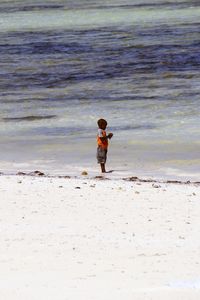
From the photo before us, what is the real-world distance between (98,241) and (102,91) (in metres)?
16.0

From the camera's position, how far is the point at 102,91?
24.8 m

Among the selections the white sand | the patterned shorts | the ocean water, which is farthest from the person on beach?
the white sand

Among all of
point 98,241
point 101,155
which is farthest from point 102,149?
point 98,241

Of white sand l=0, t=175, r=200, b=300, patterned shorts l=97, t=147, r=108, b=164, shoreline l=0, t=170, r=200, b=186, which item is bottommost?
white sand l=0, t=175, r=200, b=300

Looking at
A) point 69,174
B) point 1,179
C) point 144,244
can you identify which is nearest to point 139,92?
point 69,174

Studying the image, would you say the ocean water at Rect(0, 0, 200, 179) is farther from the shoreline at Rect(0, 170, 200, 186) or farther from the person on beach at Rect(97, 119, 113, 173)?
the shoreline at Rect(0, 170, 200, 186)

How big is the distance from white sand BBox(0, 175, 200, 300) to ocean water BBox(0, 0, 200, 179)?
10.2 ft

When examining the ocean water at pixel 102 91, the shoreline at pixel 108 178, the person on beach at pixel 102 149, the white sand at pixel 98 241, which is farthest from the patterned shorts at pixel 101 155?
the white sand at pixel 98 241

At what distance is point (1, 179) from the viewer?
11.8m

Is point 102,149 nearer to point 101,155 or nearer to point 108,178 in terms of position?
point 101,155

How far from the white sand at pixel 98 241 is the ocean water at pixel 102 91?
3113mm

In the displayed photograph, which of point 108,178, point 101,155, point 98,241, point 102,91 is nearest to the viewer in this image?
point 98,241

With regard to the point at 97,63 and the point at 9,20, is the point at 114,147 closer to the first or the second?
the point at 97,63

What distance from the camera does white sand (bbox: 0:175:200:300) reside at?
24.7 feet
